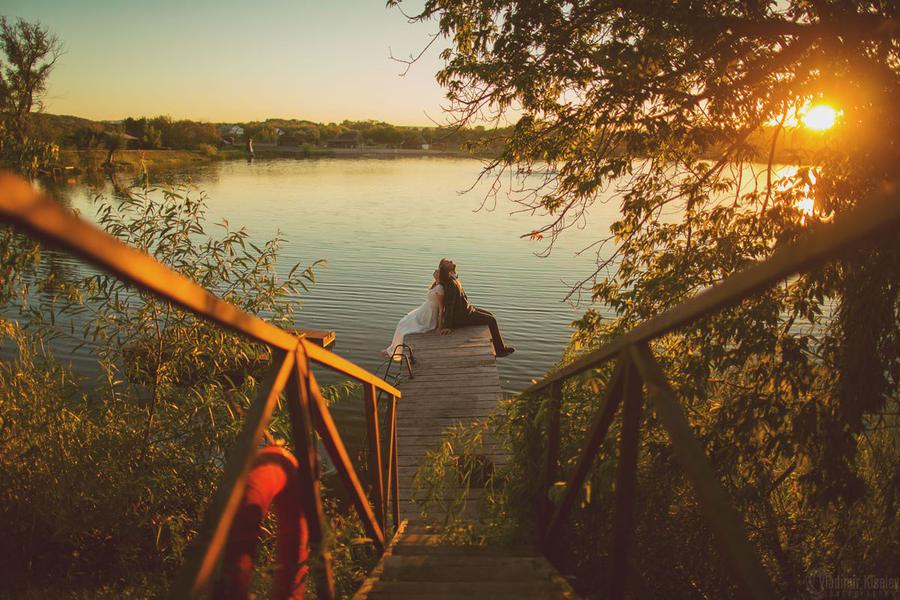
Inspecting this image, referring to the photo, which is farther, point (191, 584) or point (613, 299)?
point (613, 299)

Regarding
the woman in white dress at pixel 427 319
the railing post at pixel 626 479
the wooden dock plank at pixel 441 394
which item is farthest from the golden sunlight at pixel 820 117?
the woman in white dress at pixel 427 319

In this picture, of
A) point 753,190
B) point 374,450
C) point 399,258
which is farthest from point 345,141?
point 374,450

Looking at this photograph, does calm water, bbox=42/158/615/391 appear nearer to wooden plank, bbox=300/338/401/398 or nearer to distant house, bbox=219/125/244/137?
wooden plank, bbox=300/338/401/398

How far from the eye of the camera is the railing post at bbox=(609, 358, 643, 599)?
1771 millimetres

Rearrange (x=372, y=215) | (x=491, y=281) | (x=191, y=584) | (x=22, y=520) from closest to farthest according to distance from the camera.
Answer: (x=191, y=584) < (x=22, y=520) < (x=491, y=281) < (x=372, y=215)

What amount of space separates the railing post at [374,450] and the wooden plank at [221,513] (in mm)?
2285

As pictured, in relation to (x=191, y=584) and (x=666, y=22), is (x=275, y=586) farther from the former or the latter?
(x=666, y=22)

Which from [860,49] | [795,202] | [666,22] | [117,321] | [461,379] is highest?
[666,22]

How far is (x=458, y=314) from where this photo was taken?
1262 centimetres

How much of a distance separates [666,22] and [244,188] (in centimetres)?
4037

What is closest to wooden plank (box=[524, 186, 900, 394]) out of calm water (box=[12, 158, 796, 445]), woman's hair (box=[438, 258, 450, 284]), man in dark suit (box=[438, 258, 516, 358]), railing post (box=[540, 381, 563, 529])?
railing post (box=[540, 381, 563, 529])

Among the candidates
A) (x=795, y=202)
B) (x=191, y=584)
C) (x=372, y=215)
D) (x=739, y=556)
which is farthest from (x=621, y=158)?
(x=372, y=215)

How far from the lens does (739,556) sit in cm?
128

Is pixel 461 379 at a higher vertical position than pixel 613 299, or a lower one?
lower
